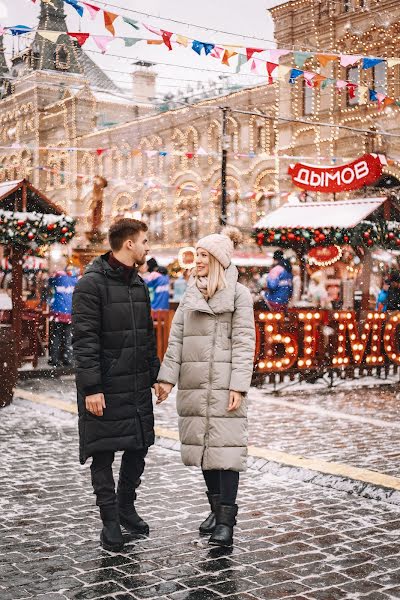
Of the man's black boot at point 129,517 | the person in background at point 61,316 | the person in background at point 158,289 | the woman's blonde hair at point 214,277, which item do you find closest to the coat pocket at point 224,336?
the woman's blonde hair at point 214,277

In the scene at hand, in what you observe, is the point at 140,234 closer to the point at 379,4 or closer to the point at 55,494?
the point at 55,494

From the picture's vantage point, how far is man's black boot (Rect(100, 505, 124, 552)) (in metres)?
4.80

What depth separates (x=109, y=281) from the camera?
4891 mm

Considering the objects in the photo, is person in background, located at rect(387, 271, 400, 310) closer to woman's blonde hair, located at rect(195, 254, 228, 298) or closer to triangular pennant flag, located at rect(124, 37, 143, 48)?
triangular pennant flag, located at rect(124, 37, 143, 48)

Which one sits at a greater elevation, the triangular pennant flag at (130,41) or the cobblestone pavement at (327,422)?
the triangular pennant flag at (130,41)

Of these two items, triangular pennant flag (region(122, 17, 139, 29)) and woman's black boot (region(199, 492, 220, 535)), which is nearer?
woman's black boot (region(199, 492, 220, 535))

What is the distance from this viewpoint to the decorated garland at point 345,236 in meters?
13.0

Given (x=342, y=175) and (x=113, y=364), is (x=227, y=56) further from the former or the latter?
(x=113, y=364)

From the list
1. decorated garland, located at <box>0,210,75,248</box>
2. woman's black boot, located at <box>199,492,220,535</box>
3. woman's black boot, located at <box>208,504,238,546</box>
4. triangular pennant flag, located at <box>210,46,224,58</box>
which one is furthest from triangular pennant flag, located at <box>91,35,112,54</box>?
woman's black boot, located at <box>208,504,238,546</box>

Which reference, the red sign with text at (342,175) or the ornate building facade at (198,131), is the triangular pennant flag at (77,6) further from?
the ornate building facade at (198,131)

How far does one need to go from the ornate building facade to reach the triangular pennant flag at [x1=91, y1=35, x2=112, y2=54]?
10.1 metres

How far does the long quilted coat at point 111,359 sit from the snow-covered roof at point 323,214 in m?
8.23

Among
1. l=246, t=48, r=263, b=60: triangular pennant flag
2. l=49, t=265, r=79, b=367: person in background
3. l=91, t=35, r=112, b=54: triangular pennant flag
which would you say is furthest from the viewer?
l=49, t=265, r=79, b=367: person in background

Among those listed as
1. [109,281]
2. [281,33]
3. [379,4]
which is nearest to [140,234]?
[109,281]
